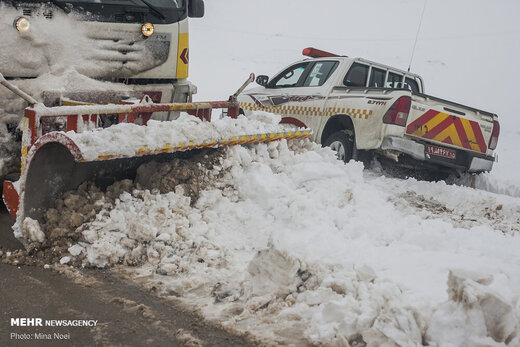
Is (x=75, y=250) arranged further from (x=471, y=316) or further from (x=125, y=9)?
(x=125, y=9)

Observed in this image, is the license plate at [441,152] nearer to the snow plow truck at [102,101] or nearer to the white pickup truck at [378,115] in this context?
the white pickup truck at [378,115]

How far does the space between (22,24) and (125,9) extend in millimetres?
1127

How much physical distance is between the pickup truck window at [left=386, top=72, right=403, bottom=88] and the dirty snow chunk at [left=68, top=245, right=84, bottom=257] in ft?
18.6

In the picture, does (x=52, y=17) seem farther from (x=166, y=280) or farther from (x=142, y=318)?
(x=142, y=318)

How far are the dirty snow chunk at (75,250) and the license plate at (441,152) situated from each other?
15.0 feet

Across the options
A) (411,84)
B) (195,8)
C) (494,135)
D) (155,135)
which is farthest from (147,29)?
(494,135)

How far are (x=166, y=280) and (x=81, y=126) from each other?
143 cm

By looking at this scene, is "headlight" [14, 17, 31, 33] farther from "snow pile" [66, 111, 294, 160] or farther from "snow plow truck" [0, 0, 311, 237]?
"snow pile" [66, 111, 294, 160]

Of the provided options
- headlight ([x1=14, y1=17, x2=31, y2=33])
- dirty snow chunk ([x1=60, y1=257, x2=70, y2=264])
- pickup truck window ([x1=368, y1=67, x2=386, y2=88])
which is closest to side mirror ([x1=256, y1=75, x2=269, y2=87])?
pickup truck window ([x1=368, y1=67, x2=386, y2=88])

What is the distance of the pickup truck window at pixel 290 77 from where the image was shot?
845 centimetres

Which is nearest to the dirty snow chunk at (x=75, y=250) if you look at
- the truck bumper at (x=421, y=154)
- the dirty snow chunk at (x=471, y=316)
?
the dirty snow chunk at (x=471, y=316)

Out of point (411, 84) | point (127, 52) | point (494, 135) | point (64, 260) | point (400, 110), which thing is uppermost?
point (127, 52)

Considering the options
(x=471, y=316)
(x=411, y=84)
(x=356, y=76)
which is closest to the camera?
(x=471, y=316)

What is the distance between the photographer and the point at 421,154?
6.86 m
